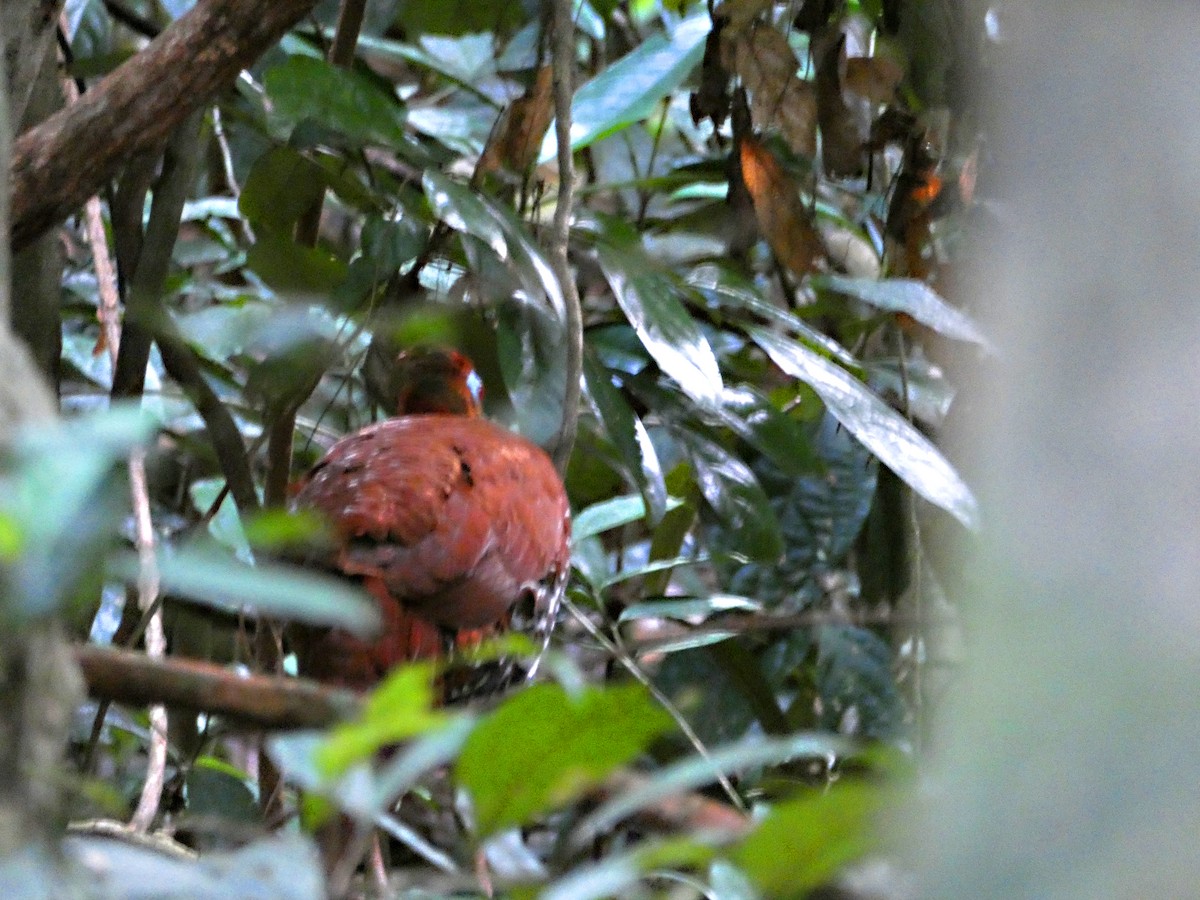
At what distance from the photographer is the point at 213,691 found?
653mm

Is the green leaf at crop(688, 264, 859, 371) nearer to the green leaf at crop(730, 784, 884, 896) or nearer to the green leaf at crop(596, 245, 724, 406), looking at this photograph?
the green leaf at crop(596, 245, 724, 406)

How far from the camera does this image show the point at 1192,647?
0.52 metres

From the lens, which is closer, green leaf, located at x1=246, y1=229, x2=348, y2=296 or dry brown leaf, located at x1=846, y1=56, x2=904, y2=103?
green leaf, located at x1=246, y1=229, x2=348, y2=296

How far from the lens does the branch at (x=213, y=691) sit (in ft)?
2.14

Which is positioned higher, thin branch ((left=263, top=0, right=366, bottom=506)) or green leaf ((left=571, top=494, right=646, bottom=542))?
thin branch ((left=263, top=0, right=366, bottom=506))

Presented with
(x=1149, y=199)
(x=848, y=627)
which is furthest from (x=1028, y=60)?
(x=848, y=627)

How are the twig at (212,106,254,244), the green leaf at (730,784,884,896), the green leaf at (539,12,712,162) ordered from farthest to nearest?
the twig at (212,106,254,244), the green leaf at (539,12,712,162), the green leaf at (730,784,884,896)

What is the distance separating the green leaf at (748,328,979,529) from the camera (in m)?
1.79

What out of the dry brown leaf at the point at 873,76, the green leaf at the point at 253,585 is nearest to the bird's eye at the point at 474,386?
the dry brown leaf at the point at 873,76

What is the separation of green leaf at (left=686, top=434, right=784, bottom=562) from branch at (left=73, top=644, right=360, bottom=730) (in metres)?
1.57

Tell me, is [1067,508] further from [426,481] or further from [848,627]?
[848,627]

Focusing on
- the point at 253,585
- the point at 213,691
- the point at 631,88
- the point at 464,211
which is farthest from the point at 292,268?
the point at 253,585

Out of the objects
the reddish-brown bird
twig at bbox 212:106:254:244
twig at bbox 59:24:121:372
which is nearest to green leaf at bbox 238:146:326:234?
twig at bbox 59:24:121:372

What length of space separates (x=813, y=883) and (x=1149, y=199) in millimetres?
343
